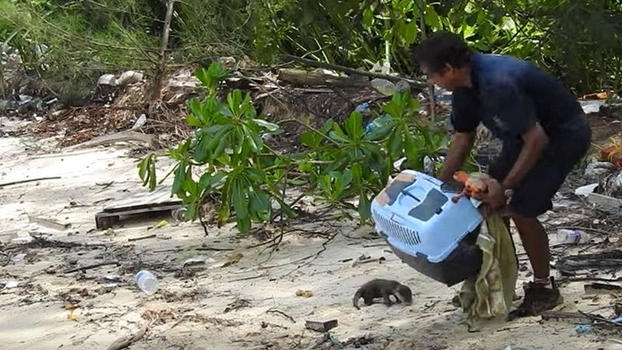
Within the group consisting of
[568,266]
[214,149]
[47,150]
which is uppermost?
[214,149]

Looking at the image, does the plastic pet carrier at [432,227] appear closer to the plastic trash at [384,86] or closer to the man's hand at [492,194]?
the man's hand at [492,194]

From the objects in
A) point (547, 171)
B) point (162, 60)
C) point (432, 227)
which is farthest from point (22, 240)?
point (162, 60)

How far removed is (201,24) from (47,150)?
3.26 m

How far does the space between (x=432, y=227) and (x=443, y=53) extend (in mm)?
675

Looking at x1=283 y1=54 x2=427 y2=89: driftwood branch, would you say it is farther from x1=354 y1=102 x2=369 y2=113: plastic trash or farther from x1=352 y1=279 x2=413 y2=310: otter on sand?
x1=352 y1=279 x2=413 y2=310: otter on sand

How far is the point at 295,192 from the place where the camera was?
23.2 feet

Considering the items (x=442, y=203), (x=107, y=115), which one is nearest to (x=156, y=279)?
(x=442, y=203)

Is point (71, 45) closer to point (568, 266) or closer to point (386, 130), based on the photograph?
point (386, 130)

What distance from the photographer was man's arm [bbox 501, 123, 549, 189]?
3670 millimetres

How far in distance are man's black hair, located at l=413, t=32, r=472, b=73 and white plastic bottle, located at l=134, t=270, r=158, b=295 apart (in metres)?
2.25

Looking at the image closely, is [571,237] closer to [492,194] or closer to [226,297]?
[492,194]

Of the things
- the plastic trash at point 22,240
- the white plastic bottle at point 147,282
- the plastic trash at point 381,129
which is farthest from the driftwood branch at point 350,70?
the white plastic bottle at point 147,282

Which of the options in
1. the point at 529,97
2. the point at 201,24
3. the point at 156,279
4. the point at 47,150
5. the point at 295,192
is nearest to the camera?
the point at 529,97

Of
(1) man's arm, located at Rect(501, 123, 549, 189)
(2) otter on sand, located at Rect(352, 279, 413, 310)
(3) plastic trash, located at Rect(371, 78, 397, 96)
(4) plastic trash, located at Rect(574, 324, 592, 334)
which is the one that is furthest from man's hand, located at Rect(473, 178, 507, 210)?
(3) plastic trash, located at Rect(371, 78, 397, 96)
